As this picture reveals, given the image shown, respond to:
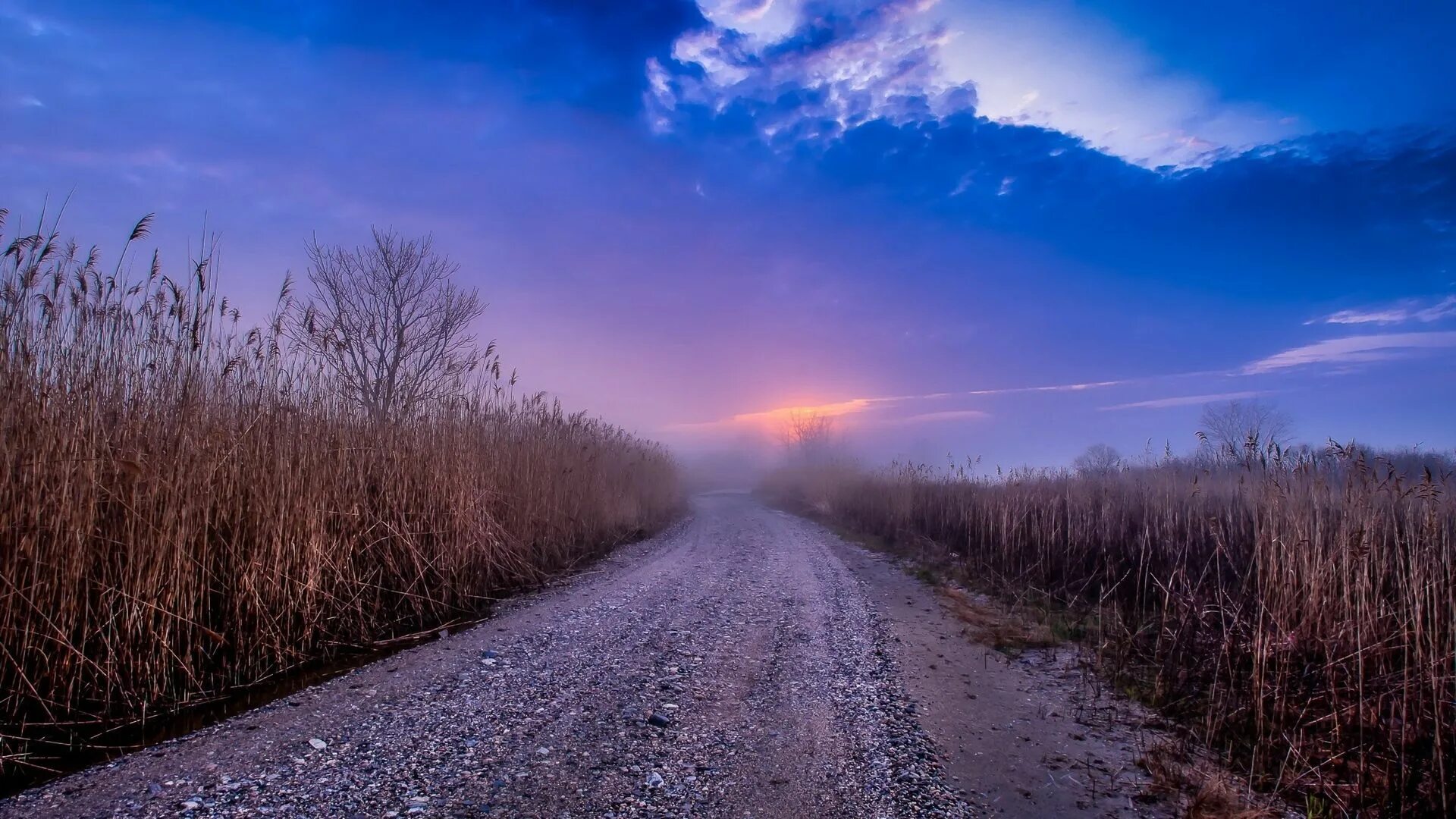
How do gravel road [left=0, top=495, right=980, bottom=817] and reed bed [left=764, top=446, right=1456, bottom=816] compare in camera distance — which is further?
reed bed [left=764, top=446, right=1456, bottom=816]

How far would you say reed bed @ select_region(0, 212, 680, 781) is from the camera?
3621mm

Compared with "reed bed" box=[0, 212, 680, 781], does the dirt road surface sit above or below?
below

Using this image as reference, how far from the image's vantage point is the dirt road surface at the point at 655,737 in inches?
118

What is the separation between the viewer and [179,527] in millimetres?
4254

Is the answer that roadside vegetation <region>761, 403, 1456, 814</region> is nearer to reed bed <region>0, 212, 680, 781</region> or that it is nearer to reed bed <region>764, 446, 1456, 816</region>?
reed bed <region>764, 446, 1456, 816</region>

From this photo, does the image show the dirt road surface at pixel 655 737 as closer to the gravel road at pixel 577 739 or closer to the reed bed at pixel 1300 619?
the gravel road at pixel 577 739

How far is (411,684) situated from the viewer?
4.49 metres

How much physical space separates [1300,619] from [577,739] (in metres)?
5.07

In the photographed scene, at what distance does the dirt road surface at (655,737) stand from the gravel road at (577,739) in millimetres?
15

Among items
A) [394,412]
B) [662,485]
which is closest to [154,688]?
[394,412]

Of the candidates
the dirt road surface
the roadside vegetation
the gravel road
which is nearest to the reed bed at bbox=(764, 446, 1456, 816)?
the roadside vegetation

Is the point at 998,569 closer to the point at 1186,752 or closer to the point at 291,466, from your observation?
the point at 1186,752

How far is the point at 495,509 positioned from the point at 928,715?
6541 millimetres

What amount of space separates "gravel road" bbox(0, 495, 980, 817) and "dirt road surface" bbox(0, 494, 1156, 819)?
0.05 ft
